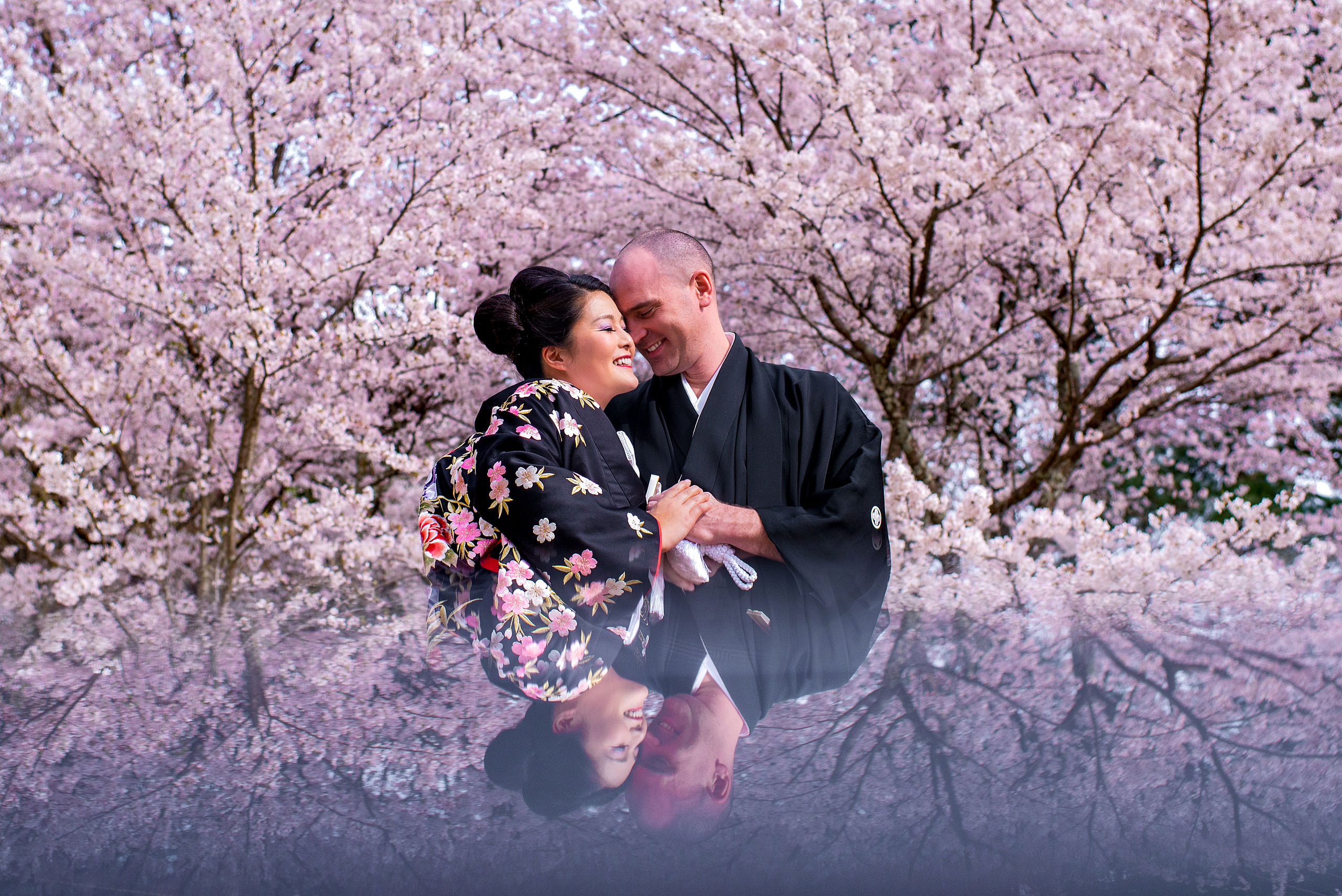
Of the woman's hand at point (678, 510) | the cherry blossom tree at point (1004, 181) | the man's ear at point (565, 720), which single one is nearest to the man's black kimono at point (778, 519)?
the woman's hand at point (678, 510)

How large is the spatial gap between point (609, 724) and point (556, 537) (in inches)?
16.0

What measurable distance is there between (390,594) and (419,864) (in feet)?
15.1

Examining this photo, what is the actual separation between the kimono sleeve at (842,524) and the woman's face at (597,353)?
0.49 m

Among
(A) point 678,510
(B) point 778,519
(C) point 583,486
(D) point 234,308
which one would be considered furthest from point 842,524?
(D) point 234,308

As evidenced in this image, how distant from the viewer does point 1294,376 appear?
631cm

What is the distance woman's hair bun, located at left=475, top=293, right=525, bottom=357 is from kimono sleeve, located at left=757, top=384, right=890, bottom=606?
75 centimetres

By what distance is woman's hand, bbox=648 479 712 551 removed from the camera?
2.01 meters

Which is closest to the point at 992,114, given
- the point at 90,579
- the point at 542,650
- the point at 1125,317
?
the point at 1125,317

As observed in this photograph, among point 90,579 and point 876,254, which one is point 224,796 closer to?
point 90,579

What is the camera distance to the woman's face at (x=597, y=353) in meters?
2.16

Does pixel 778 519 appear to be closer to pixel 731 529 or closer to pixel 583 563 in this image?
pixel 731 529

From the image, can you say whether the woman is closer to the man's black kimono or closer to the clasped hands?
the clasped hands

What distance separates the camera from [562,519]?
191 centimetres

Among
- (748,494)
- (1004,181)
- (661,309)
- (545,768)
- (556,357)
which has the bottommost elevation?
(545,768)
